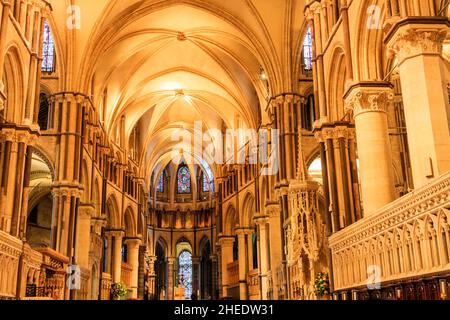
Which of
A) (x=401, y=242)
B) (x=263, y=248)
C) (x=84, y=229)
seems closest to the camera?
(x=401, y=242)

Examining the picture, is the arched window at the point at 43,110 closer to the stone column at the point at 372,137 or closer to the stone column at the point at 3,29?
the stone column at the point at 3,29

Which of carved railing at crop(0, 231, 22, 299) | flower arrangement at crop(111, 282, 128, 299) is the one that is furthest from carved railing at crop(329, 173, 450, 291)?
flower arrangement at crop(111, 282, 128, 299)

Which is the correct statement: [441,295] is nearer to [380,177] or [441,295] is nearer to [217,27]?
[380,177]

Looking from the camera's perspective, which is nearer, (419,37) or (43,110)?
(419,37)

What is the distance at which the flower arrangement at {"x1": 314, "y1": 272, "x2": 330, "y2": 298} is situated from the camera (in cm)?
1605

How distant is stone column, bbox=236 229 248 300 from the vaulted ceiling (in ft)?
25.7

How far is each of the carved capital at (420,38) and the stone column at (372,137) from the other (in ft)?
9.85

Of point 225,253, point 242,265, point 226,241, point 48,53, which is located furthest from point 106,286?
point 48,53

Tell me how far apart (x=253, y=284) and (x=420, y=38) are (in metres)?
26.3

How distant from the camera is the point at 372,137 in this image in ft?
44.0

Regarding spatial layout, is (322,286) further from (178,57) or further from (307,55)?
(178,57)

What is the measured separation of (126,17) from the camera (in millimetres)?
26516
